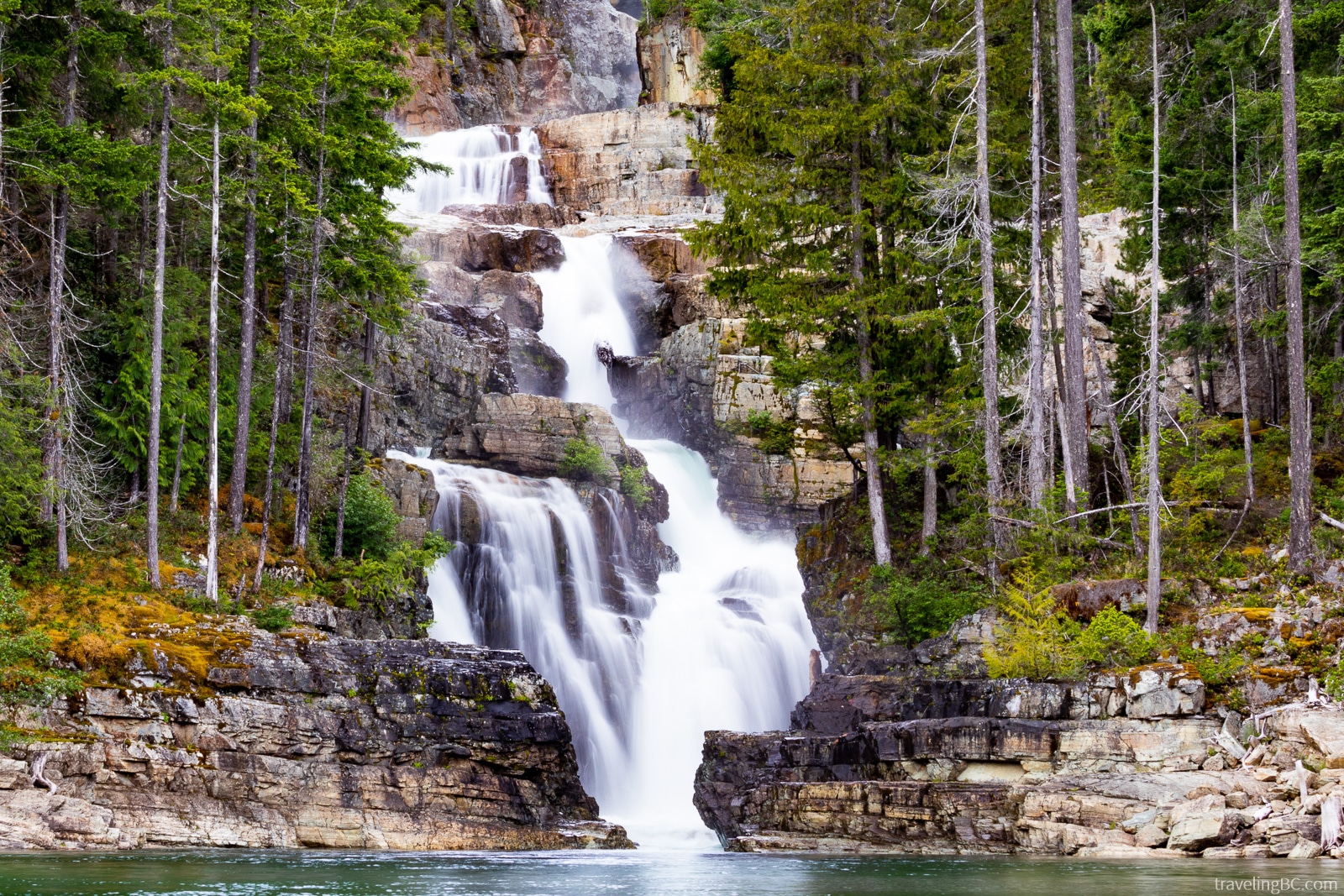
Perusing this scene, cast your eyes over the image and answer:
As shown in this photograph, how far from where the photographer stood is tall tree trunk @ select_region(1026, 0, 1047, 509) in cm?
2272

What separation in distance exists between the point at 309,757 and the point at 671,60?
51273 millimetres

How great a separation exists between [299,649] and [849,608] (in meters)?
11.6

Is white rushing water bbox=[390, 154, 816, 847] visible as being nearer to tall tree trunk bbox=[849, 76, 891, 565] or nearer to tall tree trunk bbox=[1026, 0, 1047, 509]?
tall tree trunk bbox=[849, 76, 891, 565]

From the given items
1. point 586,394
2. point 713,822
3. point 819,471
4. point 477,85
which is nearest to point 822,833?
point 713,822

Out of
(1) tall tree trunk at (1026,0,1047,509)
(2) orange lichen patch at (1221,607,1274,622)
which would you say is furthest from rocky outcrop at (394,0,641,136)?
(2) orange lichen patch at (1221,607,1274,622)

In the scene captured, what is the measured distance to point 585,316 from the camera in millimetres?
43656

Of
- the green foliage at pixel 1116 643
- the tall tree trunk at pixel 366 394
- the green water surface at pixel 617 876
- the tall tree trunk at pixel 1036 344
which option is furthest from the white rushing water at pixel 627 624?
the tall tree trunk at pixel 1036 344

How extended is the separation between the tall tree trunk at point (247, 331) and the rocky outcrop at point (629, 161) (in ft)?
91.9

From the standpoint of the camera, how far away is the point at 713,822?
21750mm

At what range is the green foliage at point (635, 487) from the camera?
34500 millimetres

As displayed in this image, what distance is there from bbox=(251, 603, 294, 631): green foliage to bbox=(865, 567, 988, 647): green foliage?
37.8 ft

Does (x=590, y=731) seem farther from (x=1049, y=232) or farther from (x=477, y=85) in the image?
(x=477, y=85)

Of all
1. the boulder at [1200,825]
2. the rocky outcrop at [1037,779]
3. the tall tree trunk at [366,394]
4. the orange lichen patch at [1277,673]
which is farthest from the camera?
the tall tree trunk at [366,394]

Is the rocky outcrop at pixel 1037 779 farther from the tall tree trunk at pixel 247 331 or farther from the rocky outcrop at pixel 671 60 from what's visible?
the rocky outcrop at pixel 671 60
